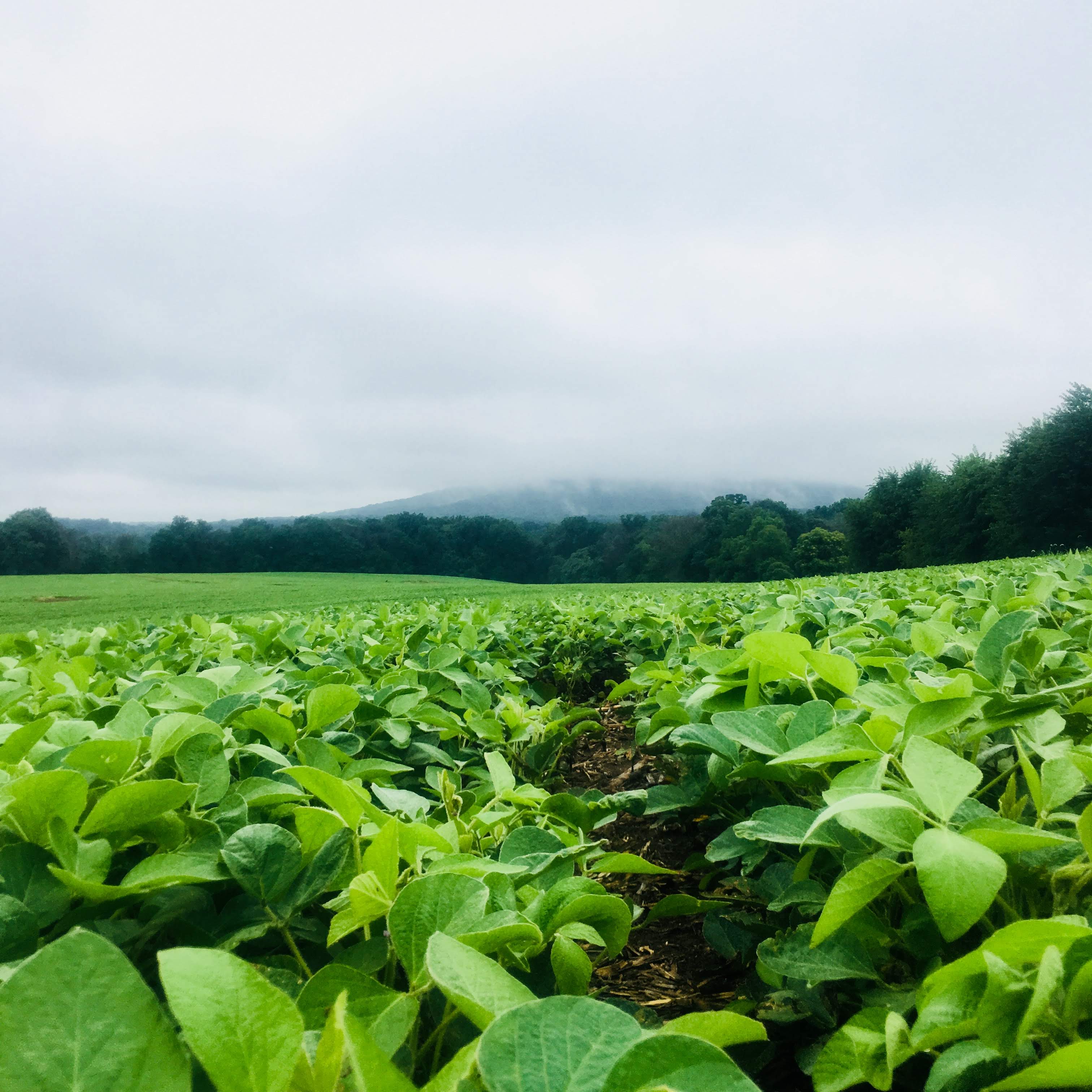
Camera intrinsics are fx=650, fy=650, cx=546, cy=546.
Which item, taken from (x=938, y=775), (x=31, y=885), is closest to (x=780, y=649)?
(x=938, y=775)

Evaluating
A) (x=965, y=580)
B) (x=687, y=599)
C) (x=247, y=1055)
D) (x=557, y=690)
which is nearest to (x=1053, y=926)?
(x=247, y=1055)

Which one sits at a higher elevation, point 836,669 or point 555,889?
point 836,669

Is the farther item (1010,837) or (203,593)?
(203,593)

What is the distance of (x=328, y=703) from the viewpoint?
1141mm

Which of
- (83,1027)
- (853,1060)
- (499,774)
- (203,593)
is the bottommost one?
(203,593)

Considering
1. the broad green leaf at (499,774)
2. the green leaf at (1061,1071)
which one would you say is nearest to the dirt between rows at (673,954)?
the broad green leaf at (499,774)

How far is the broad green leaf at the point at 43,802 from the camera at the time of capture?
609 millimetres

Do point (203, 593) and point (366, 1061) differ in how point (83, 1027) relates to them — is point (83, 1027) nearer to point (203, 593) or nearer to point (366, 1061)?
point (366, 1061)

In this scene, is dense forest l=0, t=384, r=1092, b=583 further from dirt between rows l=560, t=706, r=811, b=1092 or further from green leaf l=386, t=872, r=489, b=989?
green leaf l=386, t=872, r=489, b=989

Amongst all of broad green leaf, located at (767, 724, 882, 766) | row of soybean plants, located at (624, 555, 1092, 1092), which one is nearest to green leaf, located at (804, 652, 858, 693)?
row of soybean plants, located at (624, 555, 1092, 1092)

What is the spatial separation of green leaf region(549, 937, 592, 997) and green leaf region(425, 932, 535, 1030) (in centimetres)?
13

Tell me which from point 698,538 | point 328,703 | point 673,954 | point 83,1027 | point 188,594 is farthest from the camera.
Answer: point 698,538

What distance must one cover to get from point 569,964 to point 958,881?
0.35 meters

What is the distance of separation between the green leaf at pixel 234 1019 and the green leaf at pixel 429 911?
0.55ft
